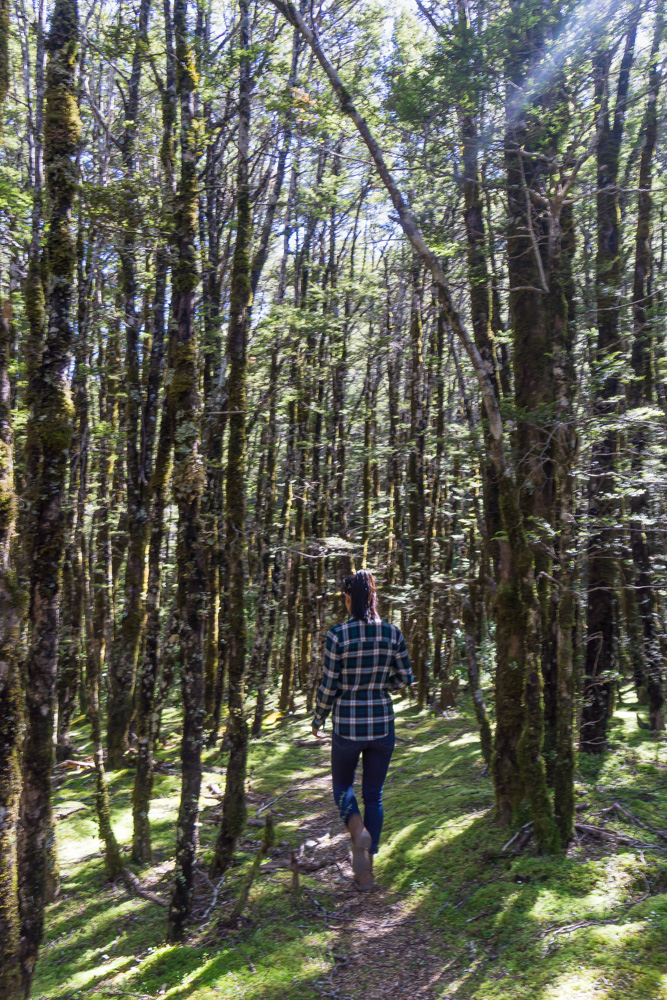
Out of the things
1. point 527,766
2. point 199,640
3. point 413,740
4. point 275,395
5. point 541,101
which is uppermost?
point 541,101

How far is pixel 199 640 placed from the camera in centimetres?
599

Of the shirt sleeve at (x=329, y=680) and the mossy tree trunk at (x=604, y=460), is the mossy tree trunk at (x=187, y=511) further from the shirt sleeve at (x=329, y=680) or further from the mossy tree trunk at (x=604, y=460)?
the mossy tree trunk at (x=604, y=460)

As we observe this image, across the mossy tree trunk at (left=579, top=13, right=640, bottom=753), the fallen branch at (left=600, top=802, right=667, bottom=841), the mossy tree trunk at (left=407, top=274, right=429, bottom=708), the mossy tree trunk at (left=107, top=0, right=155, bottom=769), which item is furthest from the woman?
the mossy tree trunk at (left=407, top=274, right=429, bottom=708)

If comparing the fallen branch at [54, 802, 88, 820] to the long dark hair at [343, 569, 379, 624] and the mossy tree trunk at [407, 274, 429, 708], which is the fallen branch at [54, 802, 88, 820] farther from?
the mossy tree trunk at [407, 274, 429, 708]

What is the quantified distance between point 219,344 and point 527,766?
9.41 metres

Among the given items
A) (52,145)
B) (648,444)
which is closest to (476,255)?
(648,444)

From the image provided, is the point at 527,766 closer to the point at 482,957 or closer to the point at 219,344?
the point at 482,957

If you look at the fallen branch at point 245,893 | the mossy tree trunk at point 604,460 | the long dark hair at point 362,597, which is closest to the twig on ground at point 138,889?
the fallen branch at point 245,893

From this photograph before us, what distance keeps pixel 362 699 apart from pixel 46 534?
111 inches

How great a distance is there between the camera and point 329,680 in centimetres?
539

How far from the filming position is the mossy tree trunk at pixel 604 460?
8523 millimetres

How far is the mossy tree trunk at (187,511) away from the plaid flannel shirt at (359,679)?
4.28ft

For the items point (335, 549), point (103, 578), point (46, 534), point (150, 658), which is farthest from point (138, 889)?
point (103, 578)

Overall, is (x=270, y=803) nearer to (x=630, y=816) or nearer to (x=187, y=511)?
(x=630, y=816)
